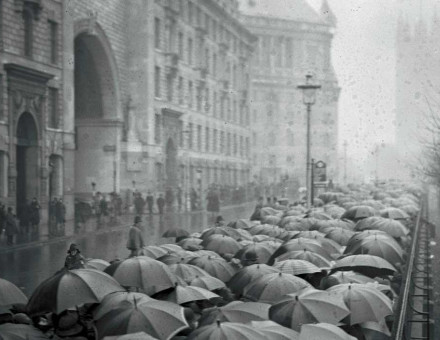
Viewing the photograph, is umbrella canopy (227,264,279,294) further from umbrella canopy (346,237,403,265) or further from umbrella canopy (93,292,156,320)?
umbrella canopy (346,237,403,265)

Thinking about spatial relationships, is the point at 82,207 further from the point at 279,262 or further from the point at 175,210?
the point at 279,262

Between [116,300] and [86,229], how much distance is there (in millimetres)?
27154

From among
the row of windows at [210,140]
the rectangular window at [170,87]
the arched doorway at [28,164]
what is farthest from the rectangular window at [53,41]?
the rectangular window at [170,87]

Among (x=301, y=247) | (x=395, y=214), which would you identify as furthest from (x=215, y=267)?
(x=395, y=214)

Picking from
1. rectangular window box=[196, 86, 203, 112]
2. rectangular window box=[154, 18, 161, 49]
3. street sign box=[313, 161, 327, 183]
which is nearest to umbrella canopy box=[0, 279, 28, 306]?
street sign box=[313, 161, 327, 183]

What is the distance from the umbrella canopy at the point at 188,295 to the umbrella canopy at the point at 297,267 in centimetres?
204

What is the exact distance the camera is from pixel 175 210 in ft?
171

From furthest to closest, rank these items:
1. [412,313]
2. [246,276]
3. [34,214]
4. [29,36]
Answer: [29,36]
[34,214]
[412,313]
[246,276]

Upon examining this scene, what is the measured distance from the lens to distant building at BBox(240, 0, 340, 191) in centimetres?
11606

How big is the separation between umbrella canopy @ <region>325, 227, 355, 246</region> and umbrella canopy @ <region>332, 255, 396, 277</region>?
397cm

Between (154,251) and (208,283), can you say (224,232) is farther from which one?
(208,283)

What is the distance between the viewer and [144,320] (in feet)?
29.8

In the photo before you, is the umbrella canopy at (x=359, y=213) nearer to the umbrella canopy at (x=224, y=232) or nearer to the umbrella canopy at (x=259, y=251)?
the umbrella canopy at (x=224, y=232)

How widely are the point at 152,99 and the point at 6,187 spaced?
878 inches
